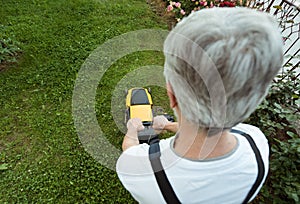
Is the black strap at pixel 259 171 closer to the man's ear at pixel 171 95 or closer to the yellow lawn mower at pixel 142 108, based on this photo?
the man's ear at pixel 171 95

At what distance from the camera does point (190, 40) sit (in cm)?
60

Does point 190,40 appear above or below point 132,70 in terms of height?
above

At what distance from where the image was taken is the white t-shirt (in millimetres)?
806

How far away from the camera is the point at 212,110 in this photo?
697mm

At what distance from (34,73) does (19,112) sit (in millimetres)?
534

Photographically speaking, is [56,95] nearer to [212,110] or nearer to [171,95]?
[171,95]

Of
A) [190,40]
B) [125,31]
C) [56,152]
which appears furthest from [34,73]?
[190,40]

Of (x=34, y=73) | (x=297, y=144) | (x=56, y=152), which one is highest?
(x=297, y=144)

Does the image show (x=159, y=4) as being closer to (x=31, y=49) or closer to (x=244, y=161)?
(x=31, y=49)

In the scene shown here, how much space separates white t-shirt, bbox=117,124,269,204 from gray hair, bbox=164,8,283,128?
215 mm

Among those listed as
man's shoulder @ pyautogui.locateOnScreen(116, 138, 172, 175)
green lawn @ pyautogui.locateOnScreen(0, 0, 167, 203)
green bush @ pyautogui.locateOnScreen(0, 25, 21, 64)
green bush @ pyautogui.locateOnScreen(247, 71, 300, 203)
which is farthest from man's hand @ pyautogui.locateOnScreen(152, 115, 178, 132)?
green bush @ pyautogui.locateOnScreen(0, 25, 21, 64)

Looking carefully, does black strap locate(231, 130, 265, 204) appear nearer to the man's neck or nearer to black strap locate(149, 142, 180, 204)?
the man's neck

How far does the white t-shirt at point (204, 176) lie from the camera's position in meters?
0.81

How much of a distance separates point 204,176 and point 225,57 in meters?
0.41
